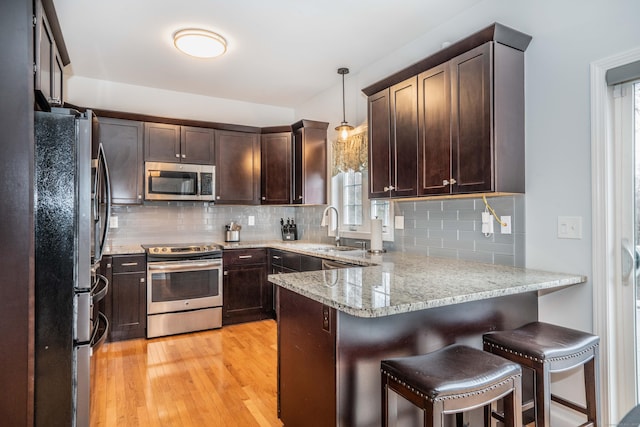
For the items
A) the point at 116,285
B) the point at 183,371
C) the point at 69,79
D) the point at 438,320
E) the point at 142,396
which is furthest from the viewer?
the point at 69,79

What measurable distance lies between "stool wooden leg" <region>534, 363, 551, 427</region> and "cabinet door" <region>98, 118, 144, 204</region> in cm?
385

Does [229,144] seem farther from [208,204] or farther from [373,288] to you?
[373,288]

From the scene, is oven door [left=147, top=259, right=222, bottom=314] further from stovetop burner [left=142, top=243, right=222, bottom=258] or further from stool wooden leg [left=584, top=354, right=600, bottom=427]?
stool wooden leg [left=584, top=354, right=600, bottom=427]

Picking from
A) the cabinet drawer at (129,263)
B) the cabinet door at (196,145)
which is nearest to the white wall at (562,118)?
the cabinet door at (196,145)

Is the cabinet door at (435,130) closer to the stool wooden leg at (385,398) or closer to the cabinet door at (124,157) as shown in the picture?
the stool wooden leg at (385,398)

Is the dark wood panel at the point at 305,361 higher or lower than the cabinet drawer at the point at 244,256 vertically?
lower

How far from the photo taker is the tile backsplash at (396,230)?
2.46 m

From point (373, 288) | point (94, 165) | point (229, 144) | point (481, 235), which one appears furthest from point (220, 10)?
point (481, 235)

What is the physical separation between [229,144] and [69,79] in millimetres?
1756

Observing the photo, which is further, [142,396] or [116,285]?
[116,285]

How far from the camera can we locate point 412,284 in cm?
184

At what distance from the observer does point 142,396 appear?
2.54 m

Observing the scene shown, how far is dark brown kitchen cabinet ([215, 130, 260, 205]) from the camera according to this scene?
4426 mm

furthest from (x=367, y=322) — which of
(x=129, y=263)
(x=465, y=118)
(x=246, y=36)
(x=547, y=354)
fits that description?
(x=129, y=263)
